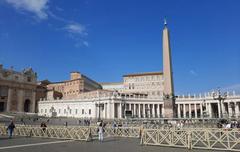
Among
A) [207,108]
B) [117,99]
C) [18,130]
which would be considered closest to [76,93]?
[117,99]

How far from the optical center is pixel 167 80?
31.6 meters

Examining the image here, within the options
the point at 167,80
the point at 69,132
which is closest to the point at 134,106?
the point at 167,80

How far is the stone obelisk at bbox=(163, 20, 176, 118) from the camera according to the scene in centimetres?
3109

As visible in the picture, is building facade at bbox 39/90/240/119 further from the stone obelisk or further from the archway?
the stone obelisk

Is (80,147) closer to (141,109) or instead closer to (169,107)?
(169,107)

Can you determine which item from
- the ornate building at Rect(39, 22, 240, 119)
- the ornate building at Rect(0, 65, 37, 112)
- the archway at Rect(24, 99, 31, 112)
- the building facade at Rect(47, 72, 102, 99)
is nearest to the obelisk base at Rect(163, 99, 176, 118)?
the ornate building at Rect(39, 22, 240, 119)

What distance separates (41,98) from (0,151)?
93536mm

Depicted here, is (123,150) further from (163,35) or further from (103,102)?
(103,102)

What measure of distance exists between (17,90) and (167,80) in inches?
2656

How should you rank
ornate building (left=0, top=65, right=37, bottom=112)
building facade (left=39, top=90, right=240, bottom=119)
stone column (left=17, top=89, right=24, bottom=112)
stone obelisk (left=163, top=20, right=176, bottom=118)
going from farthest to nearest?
stone column (left=17, top=89, right=24, bottom=112) → ornate building (left=0, top=65, right=37, bottom=112) → building facade (left=39, top=90, right=240, bottom=119) → stone obelisk (left=163, top=20, right=176, bottom=118)

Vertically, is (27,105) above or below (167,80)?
below

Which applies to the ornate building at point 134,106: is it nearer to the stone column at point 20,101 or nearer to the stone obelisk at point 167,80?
the stone column at point 20,101

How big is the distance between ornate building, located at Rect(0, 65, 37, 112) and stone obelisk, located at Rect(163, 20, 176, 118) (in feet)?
211

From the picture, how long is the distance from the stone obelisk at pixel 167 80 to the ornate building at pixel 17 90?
64.2 meters
